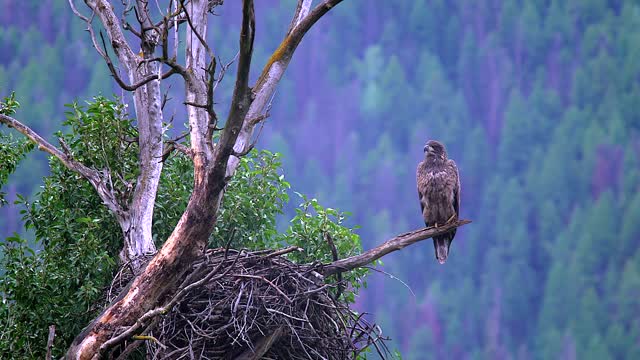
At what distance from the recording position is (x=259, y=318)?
995 cm

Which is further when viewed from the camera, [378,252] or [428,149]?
[428,149]

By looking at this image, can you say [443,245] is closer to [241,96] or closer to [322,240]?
[322,240]

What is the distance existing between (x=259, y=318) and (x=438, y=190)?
405cm

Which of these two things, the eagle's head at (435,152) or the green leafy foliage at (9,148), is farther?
the eagle's head at (435,152)

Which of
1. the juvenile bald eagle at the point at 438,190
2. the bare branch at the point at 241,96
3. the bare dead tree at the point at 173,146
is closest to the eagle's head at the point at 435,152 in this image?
the juvenile bald eagle at the point at 438,190

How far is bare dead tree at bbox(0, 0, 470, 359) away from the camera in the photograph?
9156 millimetres

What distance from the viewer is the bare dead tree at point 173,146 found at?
360 inches

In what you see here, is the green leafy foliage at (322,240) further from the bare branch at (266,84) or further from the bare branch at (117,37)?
the bare branch at (117,37)

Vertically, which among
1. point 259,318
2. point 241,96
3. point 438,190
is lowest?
point 259,318

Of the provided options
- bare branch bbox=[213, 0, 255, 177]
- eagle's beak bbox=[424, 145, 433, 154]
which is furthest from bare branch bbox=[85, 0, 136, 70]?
eagle's beak bbox=[424, 145, 433, 154]

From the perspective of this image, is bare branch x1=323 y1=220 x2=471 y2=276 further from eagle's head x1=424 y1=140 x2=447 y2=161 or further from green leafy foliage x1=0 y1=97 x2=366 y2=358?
eagle's head x1=424 y1=140 x2=447 y2=161

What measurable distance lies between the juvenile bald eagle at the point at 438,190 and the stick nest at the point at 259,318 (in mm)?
2583

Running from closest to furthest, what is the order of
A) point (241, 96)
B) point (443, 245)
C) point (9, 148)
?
point (241, 96) → point (443, 245) → point (9, 148)

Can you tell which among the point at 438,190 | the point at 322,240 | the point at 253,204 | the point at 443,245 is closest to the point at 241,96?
the point at 322,240
